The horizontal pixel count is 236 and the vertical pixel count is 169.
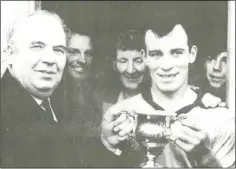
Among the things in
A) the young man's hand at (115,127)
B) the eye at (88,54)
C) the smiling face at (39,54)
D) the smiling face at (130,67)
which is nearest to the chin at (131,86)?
the smiling face at (130,67)

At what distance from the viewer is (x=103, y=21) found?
1.78 m

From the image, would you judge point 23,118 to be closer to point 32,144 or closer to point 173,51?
point 32,144

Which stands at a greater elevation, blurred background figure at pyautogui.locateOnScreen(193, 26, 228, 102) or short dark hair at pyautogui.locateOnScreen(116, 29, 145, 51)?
short dark hair at pyautogui.locateOnScreen(116, 29, 145, 51)

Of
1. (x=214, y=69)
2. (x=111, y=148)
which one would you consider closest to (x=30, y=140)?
(x=111, y=148)

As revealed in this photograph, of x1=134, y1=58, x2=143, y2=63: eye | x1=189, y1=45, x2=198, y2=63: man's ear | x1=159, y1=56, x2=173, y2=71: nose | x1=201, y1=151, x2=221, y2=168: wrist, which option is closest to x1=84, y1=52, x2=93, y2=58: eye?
x1=134, y1=58, x2=143, y2=63: eye

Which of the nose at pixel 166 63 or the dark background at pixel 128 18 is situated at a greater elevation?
the dark background at pixel 128 18

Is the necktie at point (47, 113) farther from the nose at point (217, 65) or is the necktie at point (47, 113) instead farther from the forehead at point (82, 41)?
the nose at point (217, 65)

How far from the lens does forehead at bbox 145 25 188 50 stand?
1795 millimetres

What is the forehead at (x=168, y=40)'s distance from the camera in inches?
70.7

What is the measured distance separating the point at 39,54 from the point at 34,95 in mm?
220

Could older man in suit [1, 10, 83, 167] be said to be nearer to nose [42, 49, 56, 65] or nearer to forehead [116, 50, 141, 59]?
nose [42, 49, 56, 65]

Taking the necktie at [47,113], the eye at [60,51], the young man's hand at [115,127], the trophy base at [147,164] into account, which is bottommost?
the trophy base at [147,164]

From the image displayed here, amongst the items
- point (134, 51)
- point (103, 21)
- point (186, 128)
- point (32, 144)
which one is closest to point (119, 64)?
point (134, 51)

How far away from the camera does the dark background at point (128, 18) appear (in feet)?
5.85
